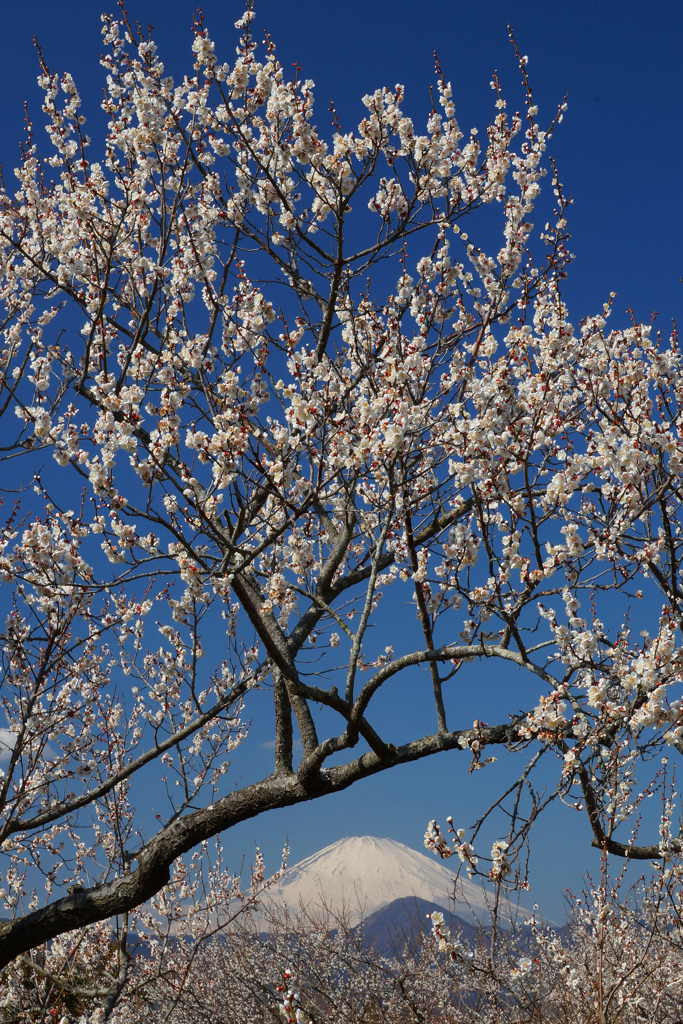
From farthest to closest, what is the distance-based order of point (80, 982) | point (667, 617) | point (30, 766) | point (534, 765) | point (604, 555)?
point (80, 982) < point (30, 766) < point (604, 555) < point (534, 765) < point (667, 617)

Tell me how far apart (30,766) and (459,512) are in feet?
13.4

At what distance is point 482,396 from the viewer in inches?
157

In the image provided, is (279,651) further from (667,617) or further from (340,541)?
(667,617)


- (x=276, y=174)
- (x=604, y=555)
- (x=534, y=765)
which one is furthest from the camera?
(x=276, y=174)

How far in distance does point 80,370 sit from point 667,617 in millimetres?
4022

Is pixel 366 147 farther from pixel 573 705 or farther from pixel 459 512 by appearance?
pixel 573 705

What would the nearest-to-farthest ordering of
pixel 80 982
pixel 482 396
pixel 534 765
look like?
pixel 534 765, pixel 482 396, pixel 80 982

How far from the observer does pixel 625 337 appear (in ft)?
17.7

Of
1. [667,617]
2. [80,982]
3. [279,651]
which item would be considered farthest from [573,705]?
[80,982]

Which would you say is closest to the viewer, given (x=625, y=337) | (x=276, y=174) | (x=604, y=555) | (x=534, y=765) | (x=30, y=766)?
(x=534, y=765)

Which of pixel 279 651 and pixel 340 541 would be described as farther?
pixel 340 541

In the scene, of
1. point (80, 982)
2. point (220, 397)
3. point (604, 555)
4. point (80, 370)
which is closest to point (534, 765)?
point (604, 555)

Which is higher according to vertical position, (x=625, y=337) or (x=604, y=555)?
(x=625, y=337)

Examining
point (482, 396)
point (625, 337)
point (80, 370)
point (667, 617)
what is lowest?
point (667, 617)
